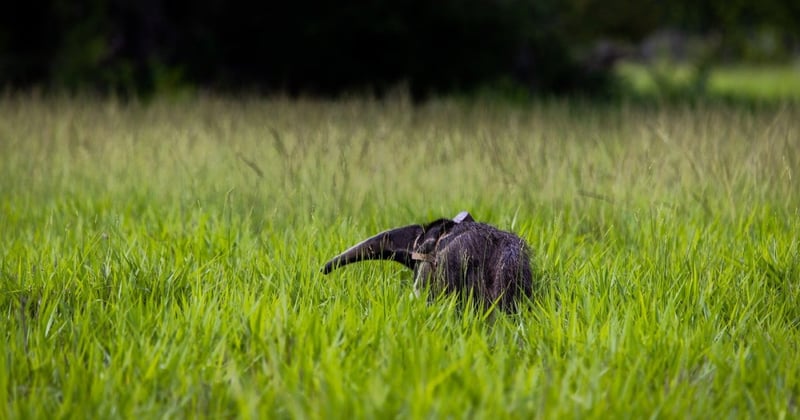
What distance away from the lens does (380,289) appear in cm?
359

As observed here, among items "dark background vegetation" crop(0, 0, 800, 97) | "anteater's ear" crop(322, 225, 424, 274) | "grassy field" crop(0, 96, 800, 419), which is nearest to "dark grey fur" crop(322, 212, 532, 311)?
"anteater's ear" crop(322, 225, 424, 274)

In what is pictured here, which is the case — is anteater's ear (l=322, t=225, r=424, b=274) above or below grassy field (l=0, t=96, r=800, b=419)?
above

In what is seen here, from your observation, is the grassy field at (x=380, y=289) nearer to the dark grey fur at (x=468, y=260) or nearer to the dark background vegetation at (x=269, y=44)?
the dark grey fur at (x=468, y=260)

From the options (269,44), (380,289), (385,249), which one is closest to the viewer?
(380,289)

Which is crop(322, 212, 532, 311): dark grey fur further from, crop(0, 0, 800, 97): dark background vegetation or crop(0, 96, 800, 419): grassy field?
crop(0, 0, 800, 97): dark background vegetation

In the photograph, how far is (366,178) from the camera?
229 inches

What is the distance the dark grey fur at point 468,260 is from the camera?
12.1 feet

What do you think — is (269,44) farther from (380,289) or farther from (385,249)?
(380,289)

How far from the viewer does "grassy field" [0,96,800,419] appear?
2.77 metres

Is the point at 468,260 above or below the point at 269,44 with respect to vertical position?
above

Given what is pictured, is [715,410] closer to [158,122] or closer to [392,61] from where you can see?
[158,122]

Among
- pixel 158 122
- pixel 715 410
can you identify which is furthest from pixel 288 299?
pixel 158 122

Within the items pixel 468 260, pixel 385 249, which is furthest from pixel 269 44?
pixel 468 260

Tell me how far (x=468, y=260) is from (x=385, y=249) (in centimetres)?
40
